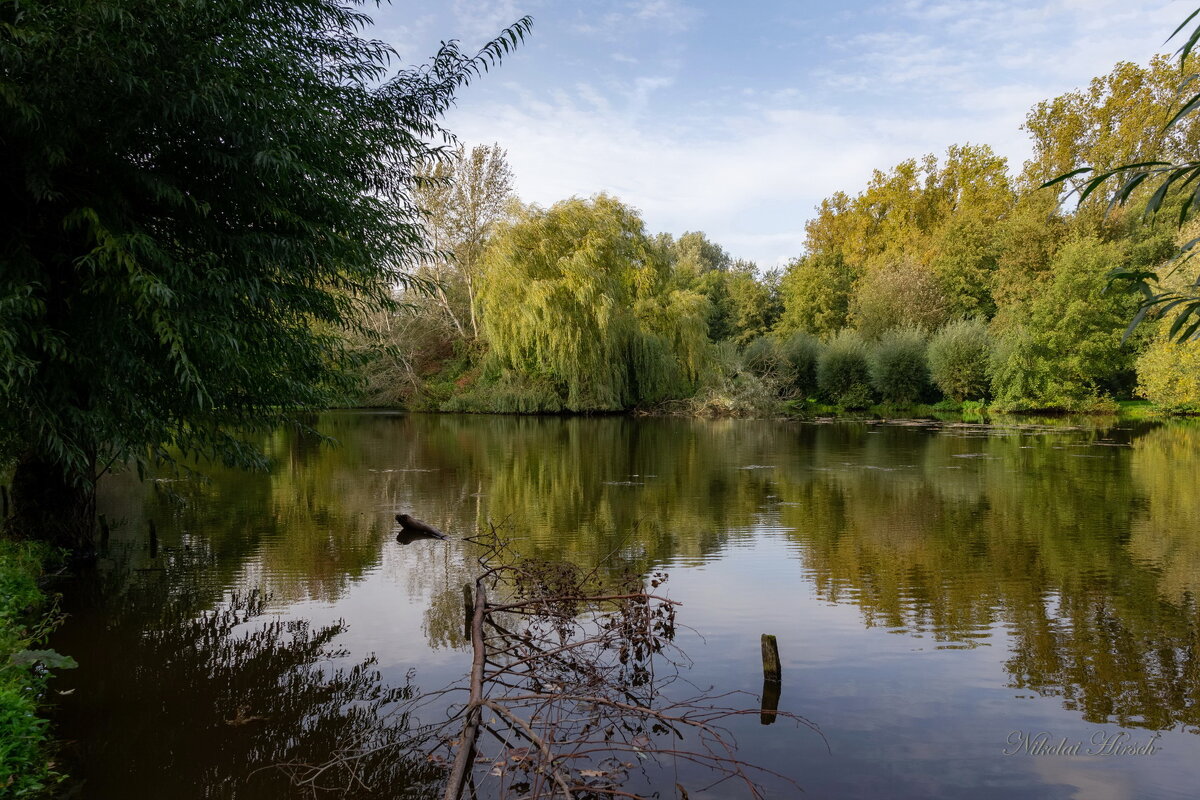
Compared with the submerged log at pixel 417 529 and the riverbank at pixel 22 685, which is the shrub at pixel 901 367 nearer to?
the submerged log at pixel 417 529

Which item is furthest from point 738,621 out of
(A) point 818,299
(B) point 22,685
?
(A) point 818,299

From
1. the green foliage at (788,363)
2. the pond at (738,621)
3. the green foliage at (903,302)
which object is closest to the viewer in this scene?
the pond at (738,621)

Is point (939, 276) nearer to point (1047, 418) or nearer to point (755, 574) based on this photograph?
point (1047, 418)

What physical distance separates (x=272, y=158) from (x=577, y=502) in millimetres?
9569

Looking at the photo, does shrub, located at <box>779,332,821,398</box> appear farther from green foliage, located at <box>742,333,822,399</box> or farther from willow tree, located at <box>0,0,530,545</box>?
willow tree, located at <box>0,0,530,545</box>

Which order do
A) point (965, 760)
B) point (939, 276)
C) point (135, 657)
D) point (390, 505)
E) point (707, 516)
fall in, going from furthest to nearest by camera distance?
point (939, 276), point (390, 505), point (707, 516), point (135, 657), point (965, 760)

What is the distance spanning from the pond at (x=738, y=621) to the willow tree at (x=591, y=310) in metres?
17.6

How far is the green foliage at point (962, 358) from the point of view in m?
39.5

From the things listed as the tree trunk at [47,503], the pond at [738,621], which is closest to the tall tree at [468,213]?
the pond at [738,621]

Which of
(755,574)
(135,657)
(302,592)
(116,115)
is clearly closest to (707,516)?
(755,574)

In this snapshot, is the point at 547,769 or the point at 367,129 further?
the point at 367,129

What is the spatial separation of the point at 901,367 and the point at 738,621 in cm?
3661

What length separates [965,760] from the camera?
18.1 feet

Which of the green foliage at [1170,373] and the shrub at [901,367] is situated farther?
the shrub at [901,367]
